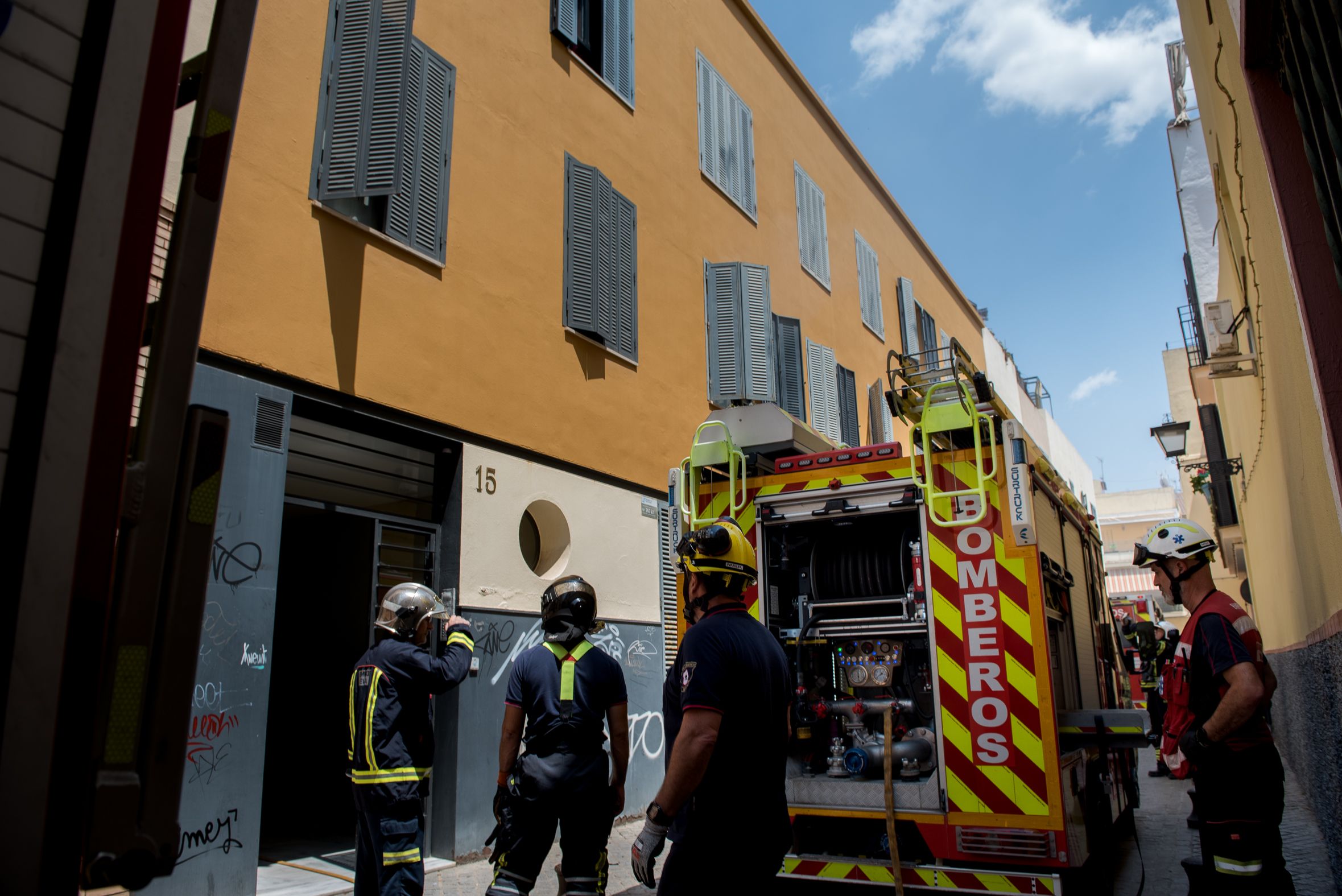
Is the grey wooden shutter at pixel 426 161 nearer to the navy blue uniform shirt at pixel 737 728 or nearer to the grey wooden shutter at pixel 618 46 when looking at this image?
the grey wooden shutter at pixel 618 46

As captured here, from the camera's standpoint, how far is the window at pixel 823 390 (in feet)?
46.2

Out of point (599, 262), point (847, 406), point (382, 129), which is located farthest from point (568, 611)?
point (847, 406)

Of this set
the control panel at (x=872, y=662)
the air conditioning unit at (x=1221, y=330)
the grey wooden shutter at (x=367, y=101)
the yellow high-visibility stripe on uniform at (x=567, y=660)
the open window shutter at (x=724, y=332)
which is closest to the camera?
the yellow high-visibility stripe on uniform at (x=567, y=660)

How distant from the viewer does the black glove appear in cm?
384

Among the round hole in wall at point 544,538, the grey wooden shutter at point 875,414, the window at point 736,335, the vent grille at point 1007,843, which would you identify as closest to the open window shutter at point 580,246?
the round hole in wall at point 544,538

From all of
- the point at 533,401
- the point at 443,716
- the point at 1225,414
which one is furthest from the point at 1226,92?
the point at 1225,414

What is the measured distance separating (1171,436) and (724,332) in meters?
7.98

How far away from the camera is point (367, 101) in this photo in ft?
23.2

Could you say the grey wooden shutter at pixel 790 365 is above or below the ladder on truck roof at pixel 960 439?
above

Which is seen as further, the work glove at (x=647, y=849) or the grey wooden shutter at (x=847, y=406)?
the grey wooden shutter at (x=847, y=406)

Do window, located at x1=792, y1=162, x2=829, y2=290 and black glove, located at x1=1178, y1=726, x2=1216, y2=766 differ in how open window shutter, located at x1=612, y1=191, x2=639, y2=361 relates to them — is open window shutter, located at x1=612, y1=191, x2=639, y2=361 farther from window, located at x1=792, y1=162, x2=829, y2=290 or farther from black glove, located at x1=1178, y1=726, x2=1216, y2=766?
black glove, located at x1=1178, y1=726, x2=1216, y2=766

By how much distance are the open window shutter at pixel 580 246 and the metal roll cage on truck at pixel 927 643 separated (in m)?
3.25

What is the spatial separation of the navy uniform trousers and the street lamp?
45.5 feet

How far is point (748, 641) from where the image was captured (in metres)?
3.20
